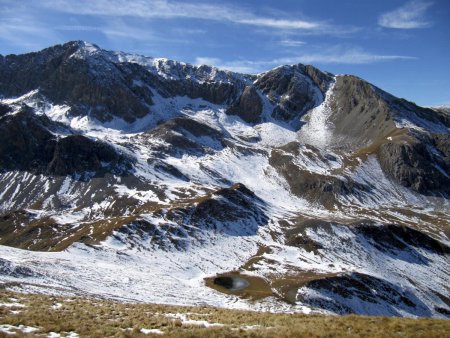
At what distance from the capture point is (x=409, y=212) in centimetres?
18325

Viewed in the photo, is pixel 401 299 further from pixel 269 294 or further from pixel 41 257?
pixel 41 257

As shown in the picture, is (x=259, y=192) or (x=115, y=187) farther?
(x=259, y=192)

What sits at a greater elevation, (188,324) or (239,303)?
(188,324)

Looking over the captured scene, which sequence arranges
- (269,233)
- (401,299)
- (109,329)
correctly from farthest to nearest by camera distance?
1. (269,233)
2. (401,299)
3. (109,329)

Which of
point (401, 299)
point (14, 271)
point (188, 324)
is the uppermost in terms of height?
point (188, 324)

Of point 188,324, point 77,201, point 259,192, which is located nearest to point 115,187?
point 77,201

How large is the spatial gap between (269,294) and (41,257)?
43.6 m

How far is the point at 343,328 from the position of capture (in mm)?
23531

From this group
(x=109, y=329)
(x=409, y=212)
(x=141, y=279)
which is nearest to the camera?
(x=109, y=329)

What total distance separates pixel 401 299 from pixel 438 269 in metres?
31.7

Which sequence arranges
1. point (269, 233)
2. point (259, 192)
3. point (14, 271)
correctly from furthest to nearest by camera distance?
point (259, 192) < point (269, 233) < point (14, 271)

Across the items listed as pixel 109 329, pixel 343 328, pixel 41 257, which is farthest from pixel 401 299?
pixel 109 329

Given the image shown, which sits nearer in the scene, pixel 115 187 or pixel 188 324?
pixel 188 324

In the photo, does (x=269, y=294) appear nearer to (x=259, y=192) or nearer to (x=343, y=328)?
(x=343, y=328)
